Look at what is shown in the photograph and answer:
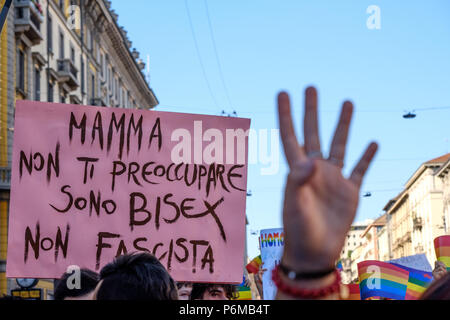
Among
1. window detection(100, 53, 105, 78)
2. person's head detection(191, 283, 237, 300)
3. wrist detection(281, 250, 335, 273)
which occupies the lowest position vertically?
wrist detection(281, 250, 335, 273)

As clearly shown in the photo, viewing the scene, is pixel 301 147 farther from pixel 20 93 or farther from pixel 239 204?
pixel 20 93

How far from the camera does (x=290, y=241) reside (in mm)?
1527

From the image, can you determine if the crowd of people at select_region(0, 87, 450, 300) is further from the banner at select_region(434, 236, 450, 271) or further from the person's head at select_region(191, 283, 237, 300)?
the banner at select_region(434, 236, 450, 271)

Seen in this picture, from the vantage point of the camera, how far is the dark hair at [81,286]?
427 cm

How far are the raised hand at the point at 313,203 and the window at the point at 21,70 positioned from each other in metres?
26.6

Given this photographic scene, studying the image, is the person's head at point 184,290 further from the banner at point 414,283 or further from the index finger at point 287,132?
the index finger at point 287,132

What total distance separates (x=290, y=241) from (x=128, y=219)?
10.5 feet

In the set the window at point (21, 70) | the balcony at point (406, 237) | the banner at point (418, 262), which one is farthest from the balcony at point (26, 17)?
the balcony at point (406, 237)

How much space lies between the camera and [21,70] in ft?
91.0

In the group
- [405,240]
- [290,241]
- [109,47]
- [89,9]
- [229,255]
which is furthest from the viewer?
[405,240]

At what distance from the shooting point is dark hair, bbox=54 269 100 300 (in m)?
4.27

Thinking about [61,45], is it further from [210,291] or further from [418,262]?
[210,291]

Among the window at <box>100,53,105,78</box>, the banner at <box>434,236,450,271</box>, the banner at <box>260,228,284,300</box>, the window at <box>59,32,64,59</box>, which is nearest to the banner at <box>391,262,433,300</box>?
the banner at <box>434,236,450,271</box>
